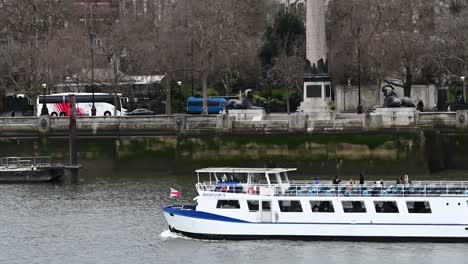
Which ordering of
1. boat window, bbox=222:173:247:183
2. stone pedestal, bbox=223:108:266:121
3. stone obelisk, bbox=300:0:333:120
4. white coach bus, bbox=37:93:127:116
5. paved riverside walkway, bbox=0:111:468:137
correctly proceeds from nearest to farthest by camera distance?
boat window, bbox=222:173:247:183 → paved riverside walkway, bbox=0:111:468:137 → stone obelisk, bbox=300:0:333:120 → stone pedestal, bbox=223:108:266:121 → white coach bus, bbox=37:93:127:116

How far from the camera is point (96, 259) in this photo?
59938mm

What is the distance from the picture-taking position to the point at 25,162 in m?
90.2

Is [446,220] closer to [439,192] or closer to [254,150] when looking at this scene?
[439,192]

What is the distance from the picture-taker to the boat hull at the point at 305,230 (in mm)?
61031

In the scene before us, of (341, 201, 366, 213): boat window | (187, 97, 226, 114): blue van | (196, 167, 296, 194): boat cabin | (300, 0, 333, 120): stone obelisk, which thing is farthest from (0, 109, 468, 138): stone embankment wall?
(341, 201, 366, 213): boat window

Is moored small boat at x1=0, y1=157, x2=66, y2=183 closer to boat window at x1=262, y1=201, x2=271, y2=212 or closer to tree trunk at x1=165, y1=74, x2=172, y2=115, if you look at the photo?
tree trunk at x1=165, y1=74, x2=172, y2=115

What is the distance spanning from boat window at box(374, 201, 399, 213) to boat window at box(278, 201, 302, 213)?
3148 millimetres

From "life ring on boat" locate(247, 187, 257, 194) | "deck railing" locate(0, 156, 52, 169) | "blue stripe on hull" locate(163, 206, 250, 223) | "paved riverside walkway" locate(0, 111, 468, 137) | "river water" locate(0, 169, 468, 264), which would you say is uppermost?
"paved riverside walkway" locate(0, 111, 468, 137)

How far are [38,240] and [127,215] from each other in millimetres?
6633

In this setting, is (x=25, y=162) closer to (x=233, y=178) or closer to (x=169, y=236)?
(x=169, y=236)

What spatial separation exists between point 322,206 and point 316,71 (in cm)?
2700

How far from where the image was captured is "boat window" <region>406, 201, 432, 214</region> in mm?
61406

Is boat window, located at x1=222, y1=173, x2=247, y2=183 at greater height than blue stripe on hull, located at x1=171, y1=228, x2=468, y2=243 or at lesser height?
greater

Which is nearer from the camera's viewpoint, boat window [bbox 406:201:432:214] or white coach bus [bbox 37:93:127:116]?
boat window [bbox 406:201:432:214]
